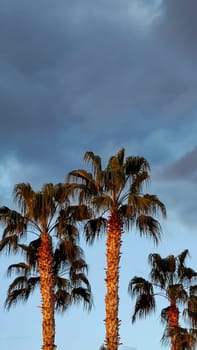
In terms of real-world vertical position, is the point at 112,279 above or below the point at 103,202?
below

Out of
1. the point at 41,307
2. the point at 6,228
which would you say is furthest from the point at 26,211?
the point at 41,307

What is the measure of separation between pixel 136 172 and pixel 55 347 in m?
9.53

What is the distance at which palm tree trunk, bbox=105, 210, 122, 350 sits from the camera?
4194 centimetres

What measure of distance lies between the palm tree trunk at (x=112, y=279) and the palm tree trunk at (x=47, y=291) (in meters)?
3.16

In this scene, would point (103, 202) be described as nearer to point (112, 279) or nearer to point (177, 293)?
point (112, 279)

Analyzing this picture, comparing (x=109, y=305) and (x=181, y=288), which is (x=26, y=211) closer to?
(x=109, y=305)

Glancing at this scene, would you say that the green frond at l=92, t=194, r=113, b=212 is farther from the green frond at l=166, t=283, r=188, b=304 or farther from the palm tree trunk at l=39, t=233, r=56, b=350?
the green frond at l=166, t=283, r=188, b=304

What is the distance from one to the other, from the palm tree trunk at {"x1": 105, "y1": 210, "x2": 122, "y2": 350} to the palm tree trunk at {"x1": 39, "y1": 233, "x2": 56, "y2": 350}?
3160mm

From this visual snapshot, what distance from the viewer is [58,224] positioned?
45312mm

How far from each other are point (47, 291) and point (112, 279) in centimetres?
360

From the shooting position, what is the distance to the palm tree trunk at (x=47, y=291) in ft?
143

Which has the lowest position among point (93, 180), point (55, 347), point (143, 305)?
point (55, 347)

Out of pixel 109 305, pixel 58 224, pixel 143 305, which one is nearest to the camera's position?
pixel 109 305

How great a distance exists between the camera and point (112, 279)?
42938 mm
